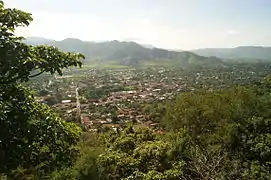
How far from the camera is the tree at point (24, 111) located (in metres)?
5.13

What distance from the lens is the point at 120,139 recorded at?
18.6 meters

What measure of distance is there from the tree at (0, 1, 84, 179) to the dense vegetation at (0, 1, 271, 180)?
0.01 meters

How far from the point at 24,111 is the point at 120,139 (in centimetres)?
1351

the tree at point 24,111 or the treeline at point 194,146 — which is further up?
the tree at point 24,111

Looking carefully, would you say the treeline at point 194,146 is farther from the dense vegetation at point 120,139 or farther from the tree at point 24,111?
the tree at point 24,111

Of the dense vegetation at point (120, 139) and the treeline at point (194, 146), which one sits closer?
the dense vegetation at point (120, 139)

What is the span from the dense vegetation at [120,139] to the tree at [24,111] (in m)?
0.01

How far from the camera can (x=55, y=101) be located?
6700 centimetres

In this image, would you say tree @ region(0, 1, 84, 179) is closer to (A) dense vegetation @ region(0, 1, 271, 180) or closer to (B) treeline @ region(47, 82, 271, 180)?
(A) dense vegetation @ region(0, 1, 271, 180)

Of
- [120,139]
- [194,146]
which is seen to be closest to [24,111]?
[120,139]

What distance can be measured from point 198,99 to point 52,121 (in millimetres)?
20325

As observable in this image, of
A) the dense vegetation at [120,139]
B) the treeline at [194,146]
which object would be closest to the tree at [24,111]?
the dense vegetation at [120,139]

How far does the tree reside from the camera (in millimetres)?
5133

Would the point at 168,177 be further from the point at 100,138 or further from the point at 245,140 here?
the point at 245,140
